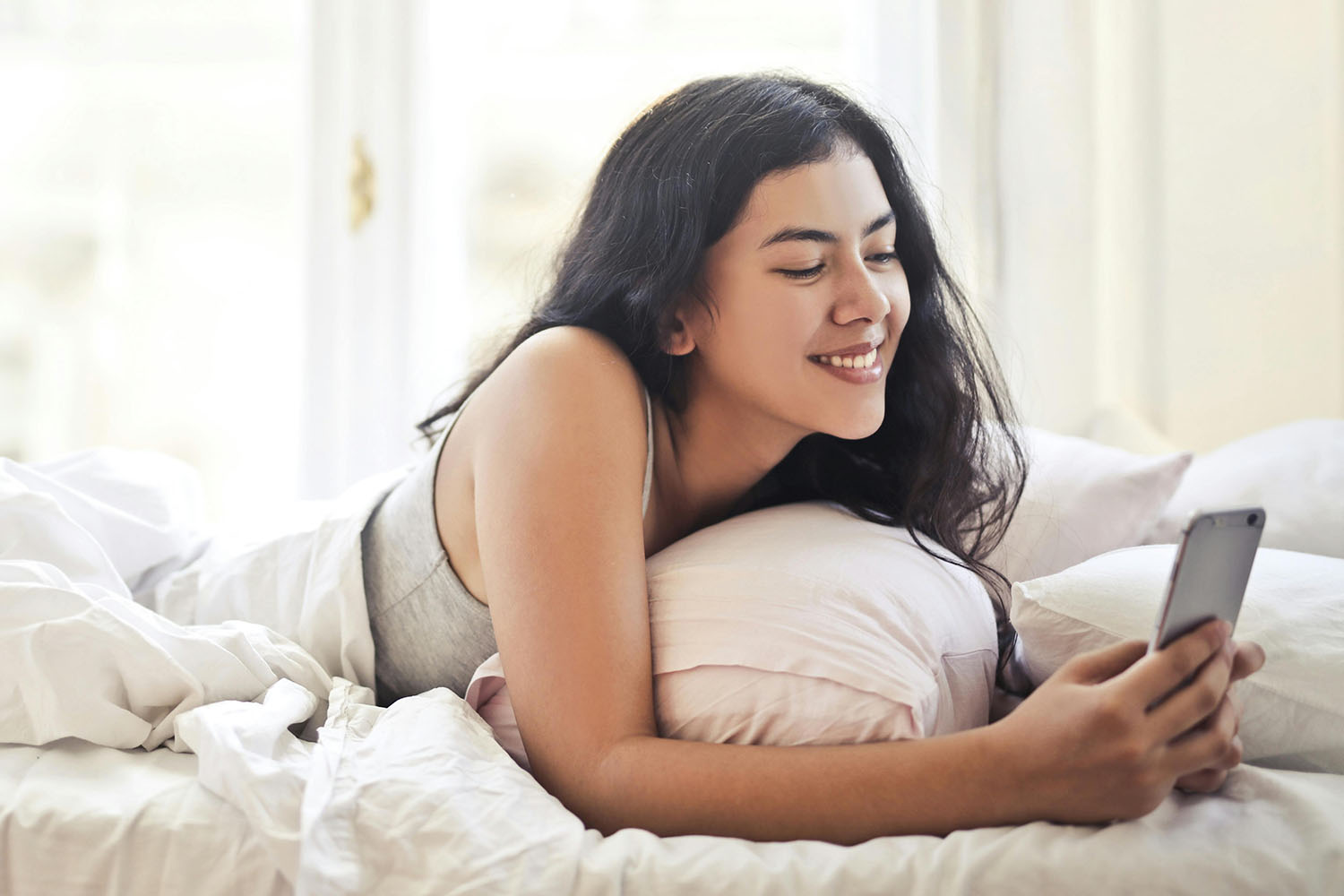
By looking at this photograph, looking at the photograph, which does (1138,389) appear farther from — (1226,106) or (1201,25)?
(1201,25)

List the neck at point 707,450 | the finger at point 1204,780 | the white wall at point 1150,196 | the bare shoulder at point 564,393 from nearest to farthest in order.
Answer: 1. the finger at point 1204,780
2. the bare shoulder at point 564,393
3. the neck at point 707,450
4. the white wall at point 1150,196

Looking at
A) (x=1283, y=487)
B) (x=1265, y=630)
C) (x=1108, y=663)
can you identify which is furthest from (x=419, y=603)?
(x=1283, y=487)

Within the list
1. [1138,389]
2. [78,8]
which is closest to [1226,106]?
[1138,389]

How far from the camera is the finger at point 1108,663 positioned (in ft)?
2.54

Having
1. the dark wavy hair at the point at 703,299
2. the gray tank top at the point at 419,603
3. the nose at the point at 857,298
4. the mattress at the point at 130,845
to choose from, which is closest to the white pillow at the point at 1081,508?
the dark wavy hair at the point at 703,299

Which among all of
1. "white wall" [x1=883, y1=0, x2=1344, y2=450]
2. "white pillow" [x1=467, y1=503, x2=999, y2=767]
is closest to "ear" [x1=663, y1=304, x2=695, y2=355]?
"white pillow" [x1=467, y1=503, x2=999, y2=767]

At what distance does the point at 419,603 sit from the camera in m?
1.13

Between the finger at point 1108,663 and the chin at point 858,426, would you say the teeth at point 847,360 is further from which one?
the finger at point 1108,663

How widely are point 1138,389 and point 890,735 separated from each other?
141 cm

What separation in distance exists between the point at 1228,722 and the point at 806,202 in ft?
1.96

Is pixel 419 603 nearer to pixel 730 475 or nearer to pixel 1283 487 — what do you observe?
pixel 730 475

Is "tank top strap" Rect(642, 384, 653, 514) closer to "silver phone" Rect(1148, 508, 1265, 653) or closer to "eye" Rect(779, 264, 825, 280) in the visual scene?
"eye" Rect(779, 264, 825, 280)

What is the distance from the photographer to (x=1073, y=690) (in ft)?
2.48

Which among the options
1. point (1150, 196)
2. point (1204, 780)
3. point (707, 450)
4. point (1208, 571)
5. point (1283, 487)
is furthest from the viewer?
point (1150, 196)
